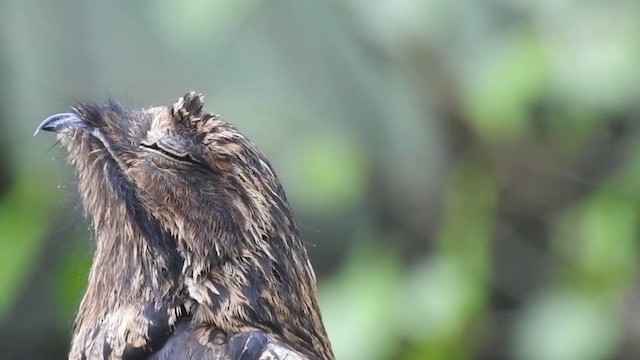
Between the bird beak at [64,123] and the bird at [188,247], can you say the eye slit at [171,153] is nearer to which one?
the bird at [188,247]

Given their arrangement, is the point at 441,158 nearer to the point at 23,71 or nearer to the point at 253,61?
the point at 253,61

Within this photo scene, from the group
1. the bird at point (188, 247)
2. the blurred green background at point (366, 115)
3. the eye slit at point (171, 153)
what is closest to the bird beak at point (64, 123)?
the bird at point (188, 247)

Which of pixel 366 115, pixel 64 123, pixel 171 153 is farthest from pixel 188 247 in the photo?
pixel 366 115

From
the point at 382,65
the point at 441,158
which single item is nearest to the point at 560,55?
the point at 382,65

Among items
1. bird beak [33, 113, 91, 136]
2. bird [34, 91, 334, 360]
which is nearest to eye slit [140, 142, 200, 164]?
bird [34, 91, 334, 360]

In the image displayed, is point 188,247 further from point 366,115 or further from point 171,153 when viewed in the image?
point 366,115

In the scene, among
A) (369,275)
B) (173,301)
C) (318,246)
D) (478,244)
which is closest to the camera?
(173,301)
